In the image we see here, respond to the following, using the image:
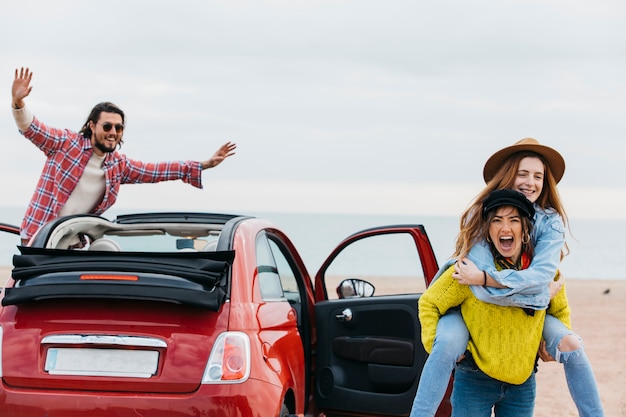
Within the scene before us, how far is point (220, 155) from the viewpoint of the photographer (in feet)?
23.9

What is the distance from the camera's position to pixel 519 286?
4.32 meters

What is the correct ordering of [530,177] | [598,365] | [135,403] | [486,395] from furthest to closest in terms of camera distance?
[598,365]
[530,177]
[486,395]
[135,403]

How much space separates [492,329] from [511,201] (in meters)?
0.62

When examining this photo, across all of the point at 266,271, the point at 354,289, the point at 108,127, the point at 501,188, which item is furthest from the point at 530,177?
the point at 108,127

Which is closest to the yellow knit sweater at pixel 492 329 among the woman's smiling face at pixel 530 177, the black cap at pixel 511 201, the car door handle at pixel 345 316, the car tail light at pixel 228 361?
the black cap at pixel 511 201

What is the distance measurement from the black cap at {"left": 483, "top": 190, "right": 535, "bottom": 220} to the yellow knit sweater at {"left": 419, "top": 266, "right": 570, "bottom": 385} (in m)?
0.40

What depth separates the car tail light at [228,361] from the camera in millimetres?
4402

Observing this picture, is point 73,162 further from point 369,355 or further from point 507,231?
point 507,231

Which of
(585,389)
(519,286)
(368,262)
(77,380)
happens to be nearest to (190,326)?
(77,380)

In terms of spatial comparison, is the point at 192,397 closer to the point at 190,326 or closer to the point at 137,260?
the point at 190,326

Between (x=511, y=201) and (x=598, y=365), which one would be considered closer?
(x=511, y=201)

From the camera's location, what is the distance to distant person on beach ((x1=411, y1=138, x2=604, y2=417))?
436cm

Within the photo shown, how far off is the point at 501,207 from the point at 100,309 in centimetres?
203

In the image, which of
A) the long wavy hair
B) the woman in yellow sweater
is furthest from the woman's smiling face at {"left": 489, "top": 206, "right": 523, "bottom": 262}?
the long wavy hair
